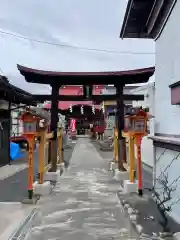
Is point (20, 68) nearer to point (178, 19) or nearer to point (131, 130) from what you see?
point (131, 130)

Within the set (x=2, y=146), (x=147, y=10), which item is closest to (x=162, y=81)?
(x=147, y=10)

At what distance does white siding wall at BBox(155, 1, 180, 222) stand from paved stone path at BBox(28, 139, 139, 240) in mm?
1253

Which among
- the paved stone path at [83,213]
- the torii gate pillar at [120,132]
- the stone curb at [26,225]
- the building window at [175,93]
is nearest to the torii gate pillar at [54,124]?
the paved stone path at [83,213]

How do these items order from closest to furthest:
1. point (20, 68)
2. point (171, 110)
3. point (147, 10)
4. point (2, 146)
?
point (171, 110) < point (147, 10) < point (20, 68) < point (2, 146)

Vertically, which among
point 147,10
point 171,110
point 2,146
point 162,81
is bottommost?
point 2,146

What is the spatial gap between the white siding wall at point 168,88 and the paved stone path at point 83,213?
1.25 meters

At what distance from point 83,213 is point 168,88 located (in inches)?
129

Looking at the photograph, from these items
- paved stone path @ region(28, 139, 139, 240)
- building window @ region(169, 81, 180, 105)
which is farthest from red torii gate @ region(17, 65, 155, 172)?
building window @ region(169, 81, 180, 105)

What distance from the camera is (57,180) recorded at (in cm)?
1220

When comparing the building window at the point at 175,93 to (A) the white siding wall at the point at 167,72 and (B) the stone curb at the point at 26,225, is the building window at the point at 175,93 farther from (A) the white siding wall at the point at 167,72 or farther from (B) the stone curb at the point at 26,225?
(B) the stone curb at the point at 26,225

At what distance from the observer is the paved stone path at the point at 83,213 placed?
6.17 meters

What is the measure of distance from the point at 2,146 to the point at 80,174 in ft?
16.3

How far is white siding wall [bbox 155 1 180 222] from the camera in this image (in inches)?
259

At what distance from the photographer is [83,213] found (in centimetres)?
767
